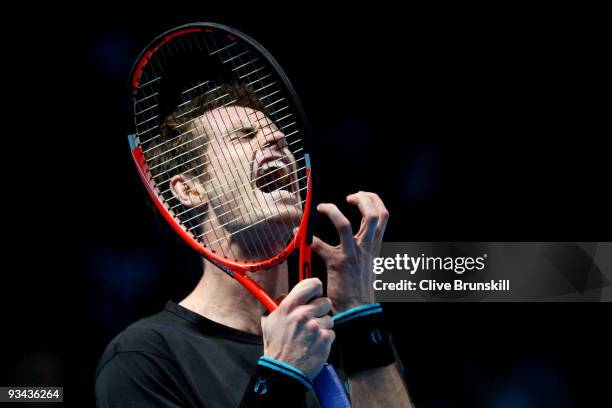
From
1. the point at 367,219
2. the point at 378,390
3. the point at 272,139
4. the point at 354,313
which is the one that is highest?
the point at 272,139

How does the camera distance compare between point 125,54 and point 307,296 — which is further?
point 125,54

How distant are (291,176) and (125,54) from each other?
975 mm

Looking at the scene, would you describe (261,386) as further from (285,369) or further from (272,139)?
(272,139)

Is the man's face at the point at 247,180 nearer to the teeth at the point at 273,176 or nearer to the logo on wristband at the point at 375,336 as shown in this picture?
the teeth at the point at 273,176

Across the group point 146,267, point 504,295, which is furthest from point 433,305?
point 146,267

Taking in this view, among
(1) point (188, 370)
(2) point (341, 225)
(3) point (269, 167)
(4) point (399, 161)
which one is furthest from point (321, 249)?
(4) point (399, 161)

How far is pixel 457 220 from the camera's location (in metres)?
2.13

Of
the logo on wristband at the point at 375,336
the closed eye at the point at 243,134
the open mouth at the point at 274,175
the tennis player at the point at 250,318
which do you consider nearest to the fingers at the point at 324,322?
the tennis player at the point at 250,318

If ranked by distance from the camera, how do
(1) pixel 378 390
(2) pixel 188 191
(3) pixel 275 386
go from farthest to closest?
(2) pixel 188 191 < (1) pixel 378 390 < (3) pixel 275 386

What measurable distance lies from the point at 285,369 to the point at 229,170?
34cm

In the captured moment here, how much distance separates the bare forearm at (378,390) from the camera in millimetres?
1043

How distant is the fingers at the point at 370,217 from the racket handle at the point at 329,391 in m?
0.22

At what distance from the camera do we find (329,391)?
975 mm

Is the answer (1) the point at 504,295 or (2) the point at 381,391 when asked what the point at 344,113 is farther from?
(2) the point at 381,391
